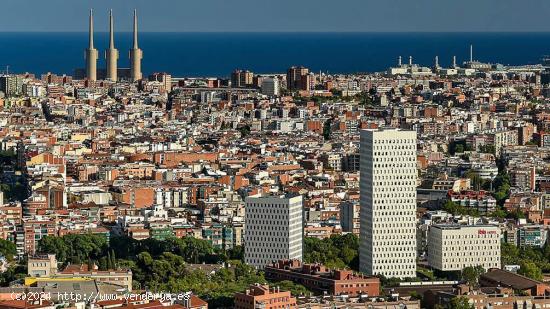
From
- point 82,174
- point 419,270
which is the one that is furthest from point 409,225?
point 82,174

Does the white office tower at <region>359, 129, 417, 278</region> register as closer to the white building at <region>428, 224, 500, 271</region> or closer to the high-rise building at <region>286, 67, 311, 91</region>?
the white building at <region>428, 224, 500, 271</region>

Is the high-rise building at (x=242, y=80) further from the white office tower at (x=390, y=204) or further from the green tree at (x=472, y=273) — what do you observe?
the green tree at (x=472, y=273)

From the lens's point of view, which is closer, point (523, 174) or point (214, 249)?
point (214, 249)

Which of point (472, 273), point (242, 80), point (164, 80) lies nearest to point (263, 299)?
point (472, 273)

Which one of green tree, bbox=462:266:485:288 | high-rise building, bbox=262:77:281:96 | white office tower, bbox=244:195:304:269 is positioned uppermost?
high-rise building, bbox=262:77:281:96

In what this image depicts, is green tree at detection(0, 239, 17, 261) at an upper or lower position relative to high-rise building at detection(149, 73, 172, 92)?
lower

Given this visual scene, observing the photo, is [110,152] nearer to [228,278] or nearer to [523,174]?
[523,174]

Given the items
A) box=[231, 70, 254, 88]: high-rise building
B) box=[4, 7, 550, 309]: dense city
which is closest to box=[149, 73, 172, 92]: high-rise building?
box=[231, 70, 254, 88]: high-rise building
